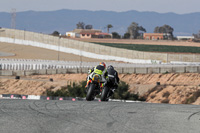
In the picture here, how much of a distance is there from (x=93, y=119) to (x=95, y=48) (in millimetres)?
80248

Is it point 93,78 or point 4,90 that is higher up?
point 93,78

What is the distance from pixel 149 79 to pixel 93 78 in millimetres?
32844

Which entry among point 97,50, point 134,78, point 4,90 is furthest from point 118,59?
point 4,90

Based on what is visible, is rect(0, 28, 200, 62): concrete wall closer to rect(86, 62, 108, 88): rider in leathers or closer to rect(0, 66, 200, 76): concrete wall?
rect(0, 66, 200, 76): concrete wall

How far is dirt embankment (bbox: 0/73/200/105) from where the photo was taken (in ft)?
113

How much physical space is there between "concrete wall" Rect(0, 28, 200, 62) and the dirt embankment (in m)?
21.4

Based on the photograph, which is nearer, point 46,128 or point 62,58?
point 46,128

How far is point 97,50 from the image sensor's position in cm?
9069

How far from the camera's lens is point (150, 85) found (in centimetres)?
3981

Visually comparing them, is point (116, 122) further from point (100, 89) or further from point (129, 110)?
point (100, 89)

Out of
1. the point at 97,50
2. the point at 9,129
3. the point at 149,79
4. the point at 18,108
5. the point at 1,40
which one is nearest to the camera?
the point at 9,129

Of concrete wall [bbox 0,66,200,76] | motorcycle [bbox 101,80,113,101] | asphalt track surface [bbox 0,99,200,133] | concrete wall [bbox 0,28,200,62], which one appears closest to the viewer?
asphalt track surface [bbox 0,99,200,133]

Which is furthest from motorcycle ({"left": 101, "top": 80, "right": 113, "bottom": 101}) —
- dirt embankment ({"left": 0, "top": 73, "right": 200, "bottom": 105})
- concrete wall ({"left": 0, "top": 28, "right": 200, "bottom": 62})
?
concrete wall ({"left": 0, "top": 28, "right": 200, "bottom": 62})

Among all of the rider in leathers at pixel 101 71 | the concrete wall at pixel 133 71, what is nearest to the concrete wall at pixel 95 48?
the concrete wall at pixel 133 71
